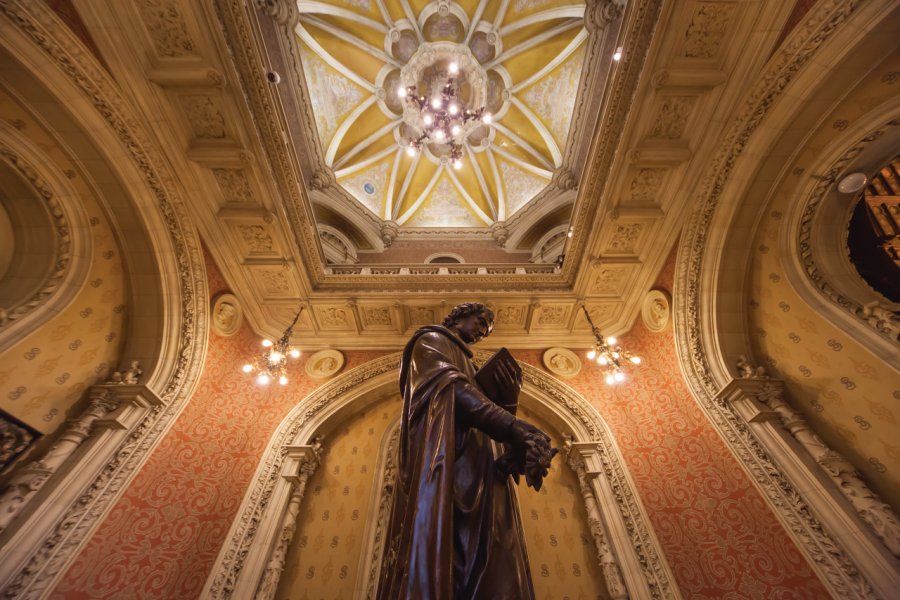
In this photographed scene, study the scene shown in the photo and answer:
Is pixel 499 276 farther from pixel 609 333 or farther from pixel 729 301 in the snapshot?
Answer: pixel 729 301

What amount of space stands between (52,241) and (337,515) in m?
5.14

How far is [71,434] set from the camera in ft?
13.1

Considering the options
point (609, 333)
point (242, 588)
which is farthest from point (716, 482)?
point (242, 588)

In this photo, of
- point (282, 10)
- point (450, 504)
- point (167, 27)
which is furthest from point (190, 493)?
point (282, 10)

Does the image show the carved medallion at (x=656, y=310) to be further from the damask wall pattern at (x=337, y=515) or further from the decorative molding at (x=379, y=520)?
the damask wall pattern at (x=337, y=515)

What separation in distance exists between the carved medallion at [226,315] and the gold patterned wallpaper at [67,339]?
3.82 ft

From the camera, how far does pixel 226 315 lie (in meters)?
6.13

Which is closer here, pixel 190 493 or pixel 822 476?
pixel 822 476

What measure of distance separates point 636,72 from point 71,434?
8139mm

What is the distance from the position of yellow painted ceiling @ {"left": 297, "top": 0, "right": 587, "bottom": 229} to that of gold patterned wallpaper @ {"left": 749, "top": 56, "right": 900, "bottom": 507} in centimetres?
683

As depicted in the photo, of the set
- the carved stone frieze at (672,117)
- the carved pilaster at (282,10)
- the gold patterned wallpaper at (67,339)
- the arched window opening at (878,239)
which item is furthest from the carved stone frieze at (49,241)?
the arched window opening at (878,239)

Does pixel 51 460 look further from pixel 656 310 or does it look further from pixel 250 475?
pixel 656 310

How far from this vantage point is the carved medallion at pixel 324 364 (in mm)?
6742

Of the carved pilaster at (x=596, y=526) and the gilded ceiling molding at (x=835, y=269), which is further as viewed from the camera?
the carved pilaster at (x=596, y=526)
